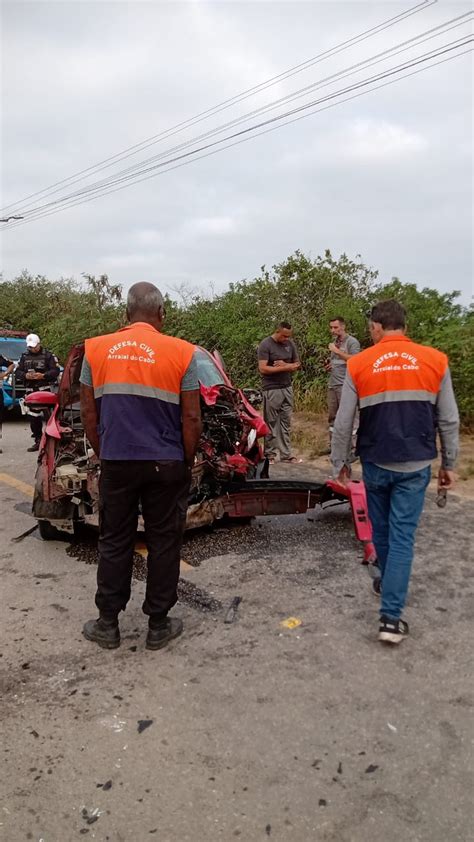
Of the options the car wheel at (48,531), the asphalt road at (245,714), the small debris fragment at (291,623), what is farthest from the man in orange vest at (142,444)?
Answer: the car wheel at (48,531)

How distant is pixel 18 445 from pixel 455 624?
25.5 ft

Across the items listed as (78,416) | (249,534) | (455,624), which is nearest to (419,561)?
(455,624)

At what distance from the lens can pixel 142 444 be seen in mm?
3244

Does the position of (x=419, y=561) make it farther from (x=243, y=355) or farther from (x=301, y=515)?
(x=243, y=355)

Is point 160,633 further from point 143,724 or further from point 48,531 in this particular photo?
point 48,531

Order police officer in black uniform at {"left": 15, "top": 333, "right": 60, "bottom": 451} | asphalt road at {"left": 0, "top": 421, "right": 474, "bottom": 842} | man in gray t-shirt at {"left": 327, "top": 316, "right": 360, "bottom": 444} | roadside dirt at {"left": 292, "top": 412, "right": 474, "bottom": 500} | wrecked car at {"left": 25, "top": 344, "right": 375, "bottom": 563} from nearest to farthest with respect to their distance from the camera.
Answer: asphalt road at {"left": 0, "top": 421, "right": 474, "bottom": 842}, wrecked car at {"left": 25, "top": 344, "right": 375, "bottom": 563}, roadside dirt at {"left": 292, "top": 412, "right": 474, "bottom": 500}, man in gray t-shirt at {"left": 327, "top": 316, "right": 360, "bottom": 444}, police officer in black uniform at {"left": 15, "top": 333, "right": 60, "bottom": 451}

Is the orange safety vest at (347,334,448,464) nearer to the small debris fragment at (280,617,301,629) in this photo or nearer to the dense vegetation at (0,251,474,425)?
the small debris fragment at (280,617,301,629)

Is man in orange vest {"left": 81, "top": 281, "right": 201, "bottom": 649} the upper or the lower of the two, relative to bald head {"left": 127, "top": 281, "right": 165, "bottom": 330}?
lower

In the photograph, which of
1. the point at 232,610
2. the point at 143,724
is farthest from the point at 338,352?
the point at 143,724

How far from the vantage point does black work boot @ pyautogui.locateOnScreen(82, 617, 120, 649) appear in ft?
11.3

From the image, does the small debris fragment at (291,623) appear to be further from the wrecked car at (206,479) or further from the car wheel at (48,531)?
the car wheel at (48,531)

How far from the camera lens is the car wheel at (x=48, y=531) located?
17.2 ft

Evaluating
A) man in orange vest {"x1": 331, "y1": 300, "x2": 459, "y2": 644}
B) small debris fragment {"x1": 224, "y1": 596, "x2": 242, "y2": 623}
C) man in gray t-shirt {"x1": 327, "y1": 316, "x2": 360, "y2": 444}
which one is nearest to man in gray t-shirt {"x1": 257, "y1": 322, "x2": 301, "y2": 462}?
man in gray t-shirt {"x1": 327, "y1": 316, "x2": 360, "y2": 444}

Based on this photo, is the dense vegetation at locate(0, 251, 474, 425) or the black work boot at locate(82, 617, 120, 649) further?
the dense vegetation at locate(0, 251, 474, 425)
